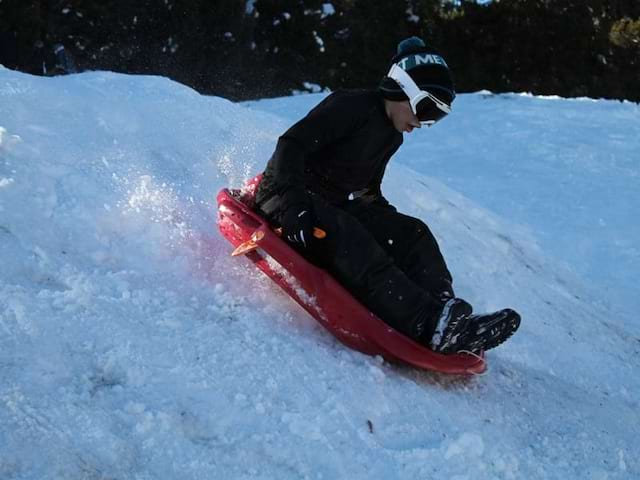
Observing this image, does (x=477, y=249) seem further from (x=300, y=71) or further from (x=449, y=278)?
(x=300, y=71)

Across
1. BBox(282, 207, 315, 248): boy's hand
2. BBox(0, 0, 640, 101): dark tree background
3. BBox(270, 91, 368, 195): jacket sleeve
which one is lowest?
BBox(0, 0, 640, 101): dark tree background

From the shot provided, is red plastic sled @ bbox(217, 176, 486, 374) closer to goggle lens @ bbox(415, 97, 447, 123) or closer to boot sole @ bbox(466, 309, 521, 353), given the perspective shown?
boot sole @ bbox(466, 309, 521, 353)

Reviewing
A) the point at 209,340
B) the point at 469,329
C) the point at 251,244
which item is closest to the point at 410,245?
the point at 469,329

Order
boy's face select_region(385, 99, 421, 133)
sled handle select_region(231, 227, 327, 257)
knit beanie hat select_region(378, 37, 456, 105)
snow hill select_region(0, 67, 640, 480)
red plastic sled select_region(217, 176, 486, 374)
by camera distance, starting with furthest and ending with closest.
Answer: boy's face select_region(385, 99, 421, 133)
knit beanie hat select_region(378, 37, 456, 105)
sled handle select_region(231, 227, 327, 257)
red plastic sled select_region(217, 176, 486, 374)
snow hill select_region(0, 67, 640, 480)

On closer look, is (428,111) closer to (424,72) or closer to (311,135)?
(424,72)

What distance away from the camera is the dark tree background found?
641 inches

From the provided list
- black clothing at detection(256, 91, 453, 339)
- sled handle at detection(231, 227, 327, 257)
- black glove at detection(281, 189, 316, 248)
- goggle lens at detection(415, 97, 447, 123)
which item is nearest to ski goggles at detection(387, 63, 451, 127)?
goggle lens at detection(415, 97, 447, 123)

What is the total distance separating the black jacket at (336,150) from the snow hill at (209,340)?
15.7 inches

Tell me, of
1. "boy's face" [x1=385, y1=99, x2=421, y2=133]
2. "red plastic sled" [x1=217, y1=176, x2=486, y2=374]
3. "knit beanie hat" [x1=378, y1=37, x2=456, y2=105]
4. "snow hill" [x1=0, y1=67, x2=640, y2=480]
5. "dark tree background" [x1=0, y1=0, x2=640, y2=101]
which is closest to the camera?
"snow hill" [x1=0, y1=67, x2=640, y2=480]

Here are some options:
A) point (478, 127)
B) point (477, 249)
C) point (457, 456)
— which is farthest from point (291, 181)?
point (478, 127)

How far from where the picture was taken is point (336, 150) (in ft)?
10.9

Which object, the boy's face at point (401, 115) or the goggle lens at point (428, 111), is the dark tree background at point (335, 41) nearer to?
the boy's face at point (401, 115)

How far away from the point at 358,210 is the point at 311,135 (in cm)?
41

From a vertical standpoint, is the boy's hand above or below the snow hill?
above
